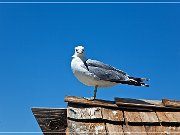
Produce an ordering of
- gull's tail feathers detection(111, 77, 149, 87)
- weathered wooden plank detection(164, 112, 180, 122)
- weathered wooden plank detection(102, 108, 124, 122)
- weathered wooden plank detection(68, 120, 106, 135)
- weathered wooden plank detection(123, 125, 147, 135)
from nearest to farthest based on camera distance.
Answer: weathered wooden plank detection(68, 120, 106, 135) → weathered wooden plank detection(123, 125, 147, 135) → weathered wooden plank detection(102, 108, 124, 122) → weathered wooden plank detection(164, 112, 180, 122) → gull's tail feathers detection(111, 77, 149, 87)

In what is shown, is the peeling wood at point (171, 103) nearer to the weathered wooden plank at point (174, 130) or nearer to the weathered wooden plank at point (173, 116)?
the weathered wooden plank at point (173, 116)

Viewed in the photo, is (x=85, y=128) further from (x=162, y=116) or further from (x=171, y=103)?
(x=171, y=103)

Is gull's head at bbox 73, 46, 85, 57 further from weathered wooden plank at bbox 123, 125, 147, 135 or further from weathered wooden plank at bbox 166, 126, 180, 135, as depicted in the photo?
weathered wooden plank at bbox 166, 126, 180, 135

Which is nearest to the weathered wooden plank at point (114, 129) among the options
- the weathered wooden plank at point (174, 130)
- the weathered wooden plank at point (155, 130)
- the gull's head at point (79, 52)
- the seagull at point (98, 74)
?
the weathered wooden plank at point (155, 130)

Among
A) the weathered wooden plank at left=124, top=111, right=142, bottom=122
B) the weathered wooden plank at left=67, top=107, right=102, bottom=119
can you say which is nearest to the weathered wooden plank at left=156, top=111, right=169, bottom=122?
the weathered wooden plank at left=124, top=111, right=142, bottom=122

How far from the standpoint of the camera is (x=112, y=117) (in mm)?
4605

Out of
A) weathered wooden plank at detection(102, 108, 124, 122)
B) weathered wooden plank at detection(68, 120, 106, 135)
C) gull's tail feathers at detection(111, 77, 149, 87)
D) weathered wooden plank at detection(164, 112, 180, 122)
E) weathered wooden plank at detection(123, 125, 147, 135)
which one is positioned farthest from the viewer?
gull's tail feathers at detection(111, 77, 149, 87)

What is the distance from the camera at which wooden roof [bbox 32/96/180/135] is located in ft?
14.6

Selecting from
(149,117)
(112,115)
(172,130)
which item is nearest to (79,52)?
(112,115)

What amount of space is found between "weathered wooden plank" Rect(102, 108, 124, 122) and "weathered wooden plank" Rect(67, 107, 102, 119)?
0.06 m

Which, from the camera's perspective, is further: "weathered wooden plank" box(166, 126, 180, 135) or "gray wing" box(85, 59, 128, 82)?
"gray wing" box(85, 59, 128, 82)

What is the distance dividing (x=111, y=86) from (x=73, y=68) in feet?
1.79

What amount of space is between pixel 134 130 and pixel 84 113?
535mm

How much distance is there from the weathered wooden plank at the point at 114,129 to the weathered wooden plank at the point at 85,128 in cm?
5
